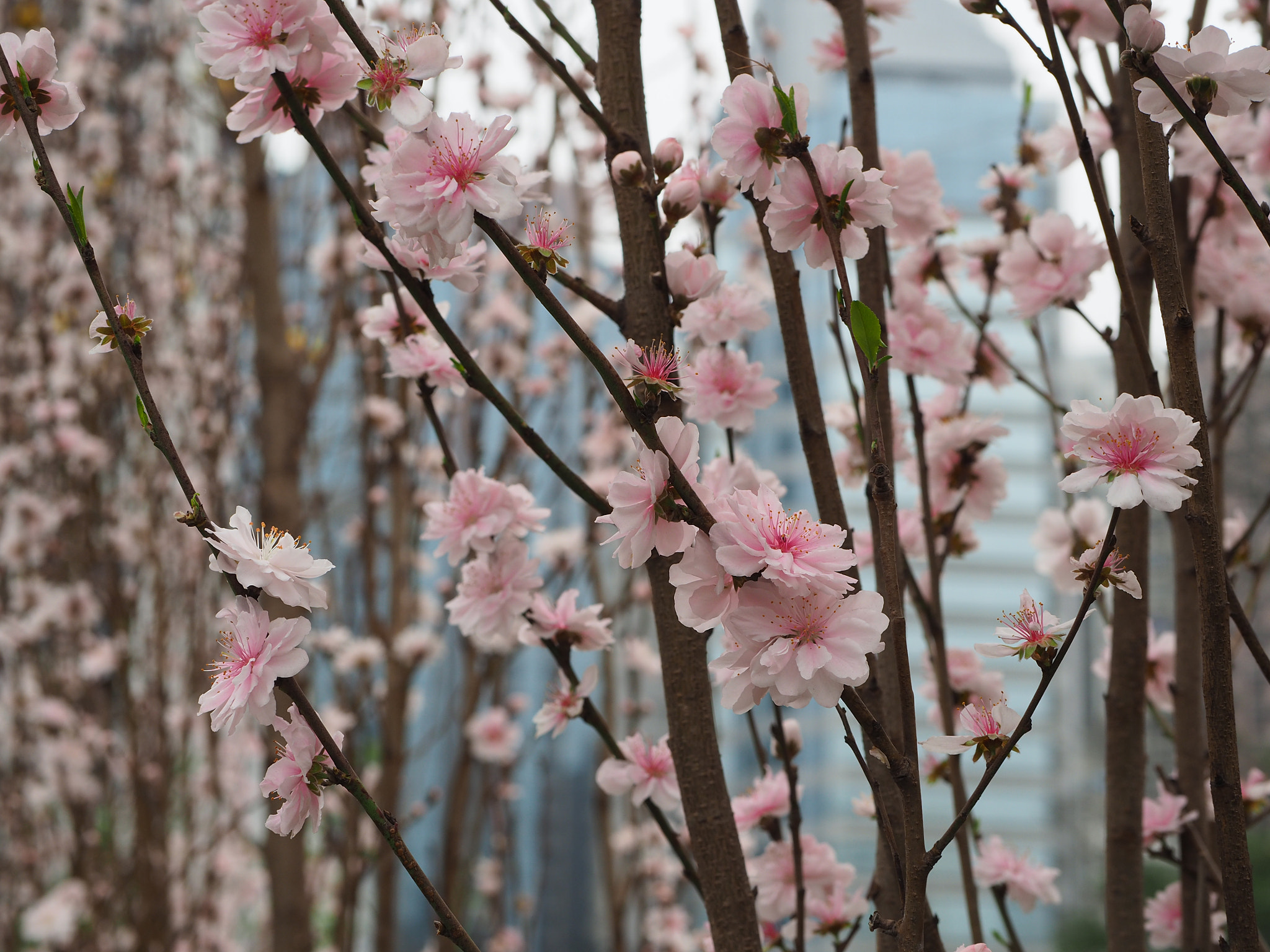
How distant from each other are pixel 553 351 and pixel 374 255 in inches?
65.1

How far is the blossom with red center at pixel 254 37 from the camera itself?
54 cm

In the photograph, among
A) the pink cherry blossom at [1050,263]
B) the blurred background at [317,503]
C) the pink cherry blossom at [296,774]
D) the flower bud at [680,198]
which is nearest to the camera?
the pink cherry blossom at [296,774]

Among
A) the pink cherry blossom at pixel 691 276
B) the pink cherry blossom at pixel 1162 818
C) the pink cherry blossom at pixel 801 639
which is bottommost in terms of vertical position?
the pink cherry blossom at pixel 1162 818

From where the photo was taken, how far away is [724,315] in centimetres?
72

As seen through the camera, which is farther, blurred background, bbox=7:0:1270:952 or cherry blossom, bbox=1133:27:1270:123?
blurred background, bbox=7:0:1270:952

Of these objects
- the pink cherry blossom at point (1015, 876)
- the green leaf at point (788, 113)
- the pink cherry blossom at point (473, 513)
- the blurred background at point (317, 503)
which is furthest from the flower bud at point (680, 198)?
the blurred background at point (317, 503)

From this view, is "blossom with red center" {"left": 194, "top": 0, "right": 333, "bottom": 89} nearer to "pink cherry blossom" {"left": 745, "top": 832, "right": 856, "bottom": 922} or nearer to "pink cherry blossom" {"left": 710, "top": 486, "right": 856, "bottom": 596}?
"pink cherry blossom" {"left": 710, "top": 486, "right": 856, "bottom": 596}

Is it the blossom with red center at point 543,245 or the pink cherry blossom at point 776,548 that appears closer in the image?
the pink cherry blossom at point 776,548

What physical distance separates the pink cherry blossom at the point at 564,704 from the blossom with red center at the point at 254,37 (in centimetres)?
42

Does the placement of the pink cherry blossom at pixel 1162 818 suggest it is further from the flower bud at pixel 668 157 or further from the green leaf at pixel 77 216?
the green leaf at pixel 77 216

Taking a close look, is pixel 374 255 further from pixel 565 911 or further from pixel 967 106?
pixel 565 911

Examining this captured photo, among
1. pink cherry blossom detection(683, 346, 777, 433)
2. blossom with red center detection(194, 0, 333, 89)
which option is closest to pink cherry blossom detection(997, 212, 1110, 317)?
pink cherry blossom detection(683, 346, 777, 433)

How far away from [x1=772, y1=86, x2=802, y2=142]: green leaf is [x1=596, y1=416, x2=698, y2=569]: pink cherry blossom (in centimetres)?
16

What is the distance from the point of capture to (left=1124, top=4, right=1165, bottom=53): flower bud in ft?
1.63
